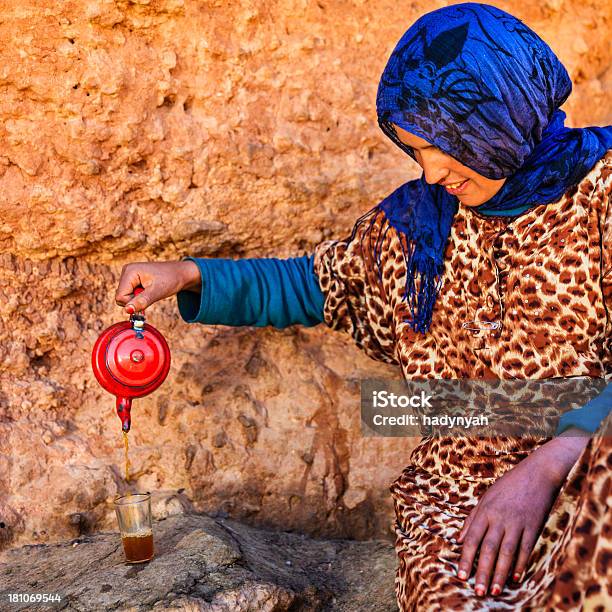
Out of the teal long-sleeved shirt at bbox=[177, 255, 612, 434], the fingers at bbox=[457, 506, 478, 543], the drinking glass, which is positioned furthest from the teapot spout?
the fingers at bbox=[457, 506, 478, 543]

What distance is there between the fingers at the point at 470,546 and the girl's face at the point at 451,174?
67cm

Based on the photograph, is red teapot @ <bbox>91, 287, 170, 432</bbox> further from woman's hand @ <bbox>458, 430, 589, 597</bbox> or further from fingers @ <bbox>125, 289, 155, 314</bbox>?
woman's hand @ <bbox>458, 430, 589, 597</bbox>

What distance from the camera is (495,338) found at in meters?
1.74

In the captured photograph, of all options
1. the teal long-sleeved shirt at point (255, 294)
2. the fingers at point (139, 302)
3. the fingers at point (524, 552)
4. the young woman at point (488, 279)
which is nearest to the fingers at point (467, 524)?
the young woman at point (488, 279)

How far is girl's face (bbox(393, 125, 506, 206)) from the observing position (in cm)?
164

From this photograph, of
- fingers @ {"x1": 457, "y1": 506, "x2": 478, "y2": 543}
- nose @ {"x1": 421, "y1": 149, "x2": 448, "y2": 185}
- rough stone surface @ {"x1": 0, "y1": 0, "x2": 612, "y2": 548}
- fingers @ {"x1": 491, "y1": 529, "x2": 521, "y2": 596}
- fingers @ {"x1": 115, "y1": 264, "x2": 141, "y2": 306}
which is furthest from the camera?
rough stone surface @ {"x1": 0, "y1": 0, "x2": 612, "y2": 548}

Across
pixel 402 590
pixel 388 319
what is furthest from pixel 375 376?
pixel 402 590

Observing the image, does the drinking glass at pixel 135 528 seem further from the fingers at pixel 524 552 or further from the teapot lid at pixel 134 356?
the fingers at pixel 524 552

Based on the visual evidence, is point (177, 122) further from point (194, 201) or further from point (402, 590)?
point (402, 590)

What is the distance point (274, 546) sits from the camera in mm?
2133

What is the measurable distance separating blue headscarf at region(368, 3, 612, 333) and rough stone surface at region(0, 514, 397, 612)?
0.99 meters

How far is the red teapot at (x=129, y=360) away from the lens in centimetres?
179

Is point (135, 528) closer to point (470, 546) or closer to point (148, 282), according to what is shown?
point (148, 282)

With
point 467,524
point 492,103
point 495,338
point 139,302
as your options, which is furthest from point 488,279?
point 139,302
